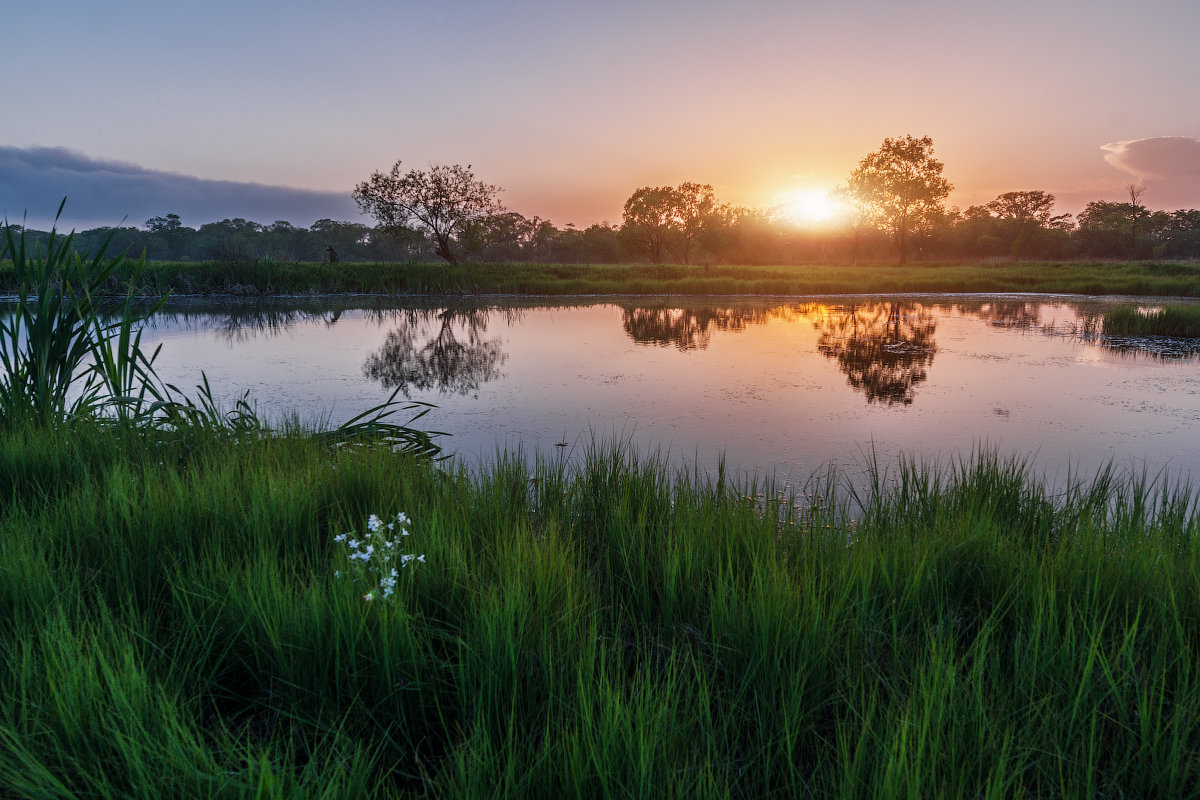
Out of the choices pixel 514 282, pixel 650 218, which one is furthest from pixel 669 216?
pixel 514 282

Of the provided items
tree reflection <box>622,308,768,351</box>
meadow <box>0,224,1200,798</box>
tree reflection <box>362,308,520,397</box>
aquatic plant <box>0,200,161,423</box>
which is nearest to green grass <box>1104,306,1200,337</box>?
tree reflection <box>622,308,768,351</box>

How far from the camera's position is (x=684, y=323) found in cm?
1362

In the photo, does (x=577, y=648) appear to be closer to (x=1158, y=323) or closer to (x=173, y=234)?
(x=1158, y=323)

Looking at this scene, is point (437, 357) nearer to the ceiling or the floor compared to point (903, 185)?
nearer to the floor

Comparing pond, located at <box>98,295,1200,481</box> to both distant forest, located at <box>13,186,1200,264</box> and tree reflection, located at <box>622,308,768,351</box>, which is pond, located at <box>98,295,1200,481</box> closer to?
tree reflection, located at <box>622,308,768,351</box>

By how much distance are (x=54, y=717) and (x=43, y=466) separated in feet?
7.42

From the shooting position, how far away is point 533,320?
14.3 meters

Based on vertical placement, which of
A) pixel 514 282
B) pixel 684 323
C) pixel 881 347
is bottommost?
pixel 881 347

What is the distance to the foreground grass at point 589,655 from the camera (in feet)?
4.05

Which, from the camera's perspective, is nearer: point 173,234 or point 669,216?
point 669,216

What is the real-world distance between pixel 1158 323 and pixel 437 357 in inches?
533

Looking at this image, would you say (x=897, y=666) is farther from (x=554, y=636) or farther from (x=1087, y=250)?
(x=1087, y=250)

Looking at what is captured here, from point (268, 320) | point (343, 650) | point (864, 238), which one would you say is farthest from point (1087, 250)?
point (343, 650)

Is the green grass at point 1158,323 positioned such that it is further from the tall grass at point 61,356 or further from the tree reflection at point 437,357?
the tall grass at point 61,356
